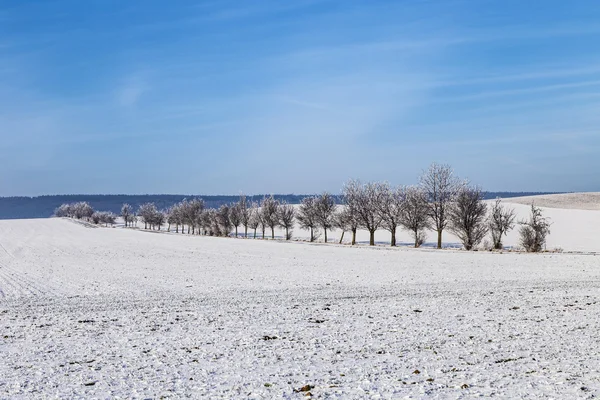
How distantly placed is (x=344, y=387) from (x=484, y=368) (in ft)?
9.08

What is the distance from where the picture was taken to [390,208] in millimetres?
78688

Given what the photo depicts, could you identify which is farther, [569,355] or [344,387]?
[569,355]

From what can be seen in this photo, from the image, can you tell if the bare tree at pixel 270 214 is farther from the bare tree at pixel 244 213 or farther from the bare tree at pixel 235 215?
the bare tree at pixel 235 215

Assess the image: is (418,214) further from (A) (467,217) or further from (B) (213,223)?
(B) (213,223)

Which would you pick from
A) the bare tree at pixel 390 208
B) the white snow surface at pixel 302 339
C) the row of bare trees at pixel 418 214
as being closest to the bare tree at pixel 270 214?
the row of bare trees at pixel 418 214

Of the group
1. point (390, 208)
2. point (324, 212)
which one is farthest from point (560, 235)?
point (324, 212)

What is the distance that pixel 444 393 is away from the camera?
28.4ft

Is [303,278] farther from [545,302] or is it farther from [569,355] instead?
[569,355]

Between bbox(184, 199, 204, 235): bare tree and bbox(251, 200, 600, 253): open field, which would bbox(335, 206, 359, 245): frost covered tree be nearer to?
bbox(251, 200, 600, 253): open field

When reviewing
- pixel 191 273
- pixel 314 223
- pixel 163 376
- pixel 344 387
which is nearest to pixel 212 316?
pixel 163 376

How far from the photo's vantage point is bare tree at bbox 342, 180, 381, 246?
78.3m

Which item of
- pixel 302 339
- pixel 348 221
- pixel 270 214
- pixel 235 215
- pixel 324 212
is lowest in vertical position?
pixel 302 339

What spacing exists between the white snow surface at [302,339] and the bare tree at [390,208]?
50589mm

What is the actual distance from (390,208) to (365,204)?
3.51 m
